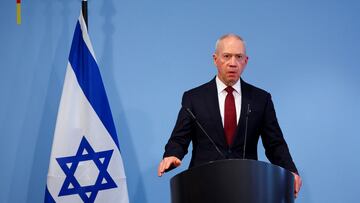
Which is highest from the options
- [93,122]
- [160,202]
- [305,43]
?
[305,43]

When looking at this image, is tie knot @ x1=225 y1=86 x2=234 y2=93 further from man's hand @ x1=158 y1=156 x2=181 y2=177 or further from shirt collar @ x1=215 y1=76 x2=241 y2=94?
man's hand @ x1=158 y1=156 x2=181 y2=177

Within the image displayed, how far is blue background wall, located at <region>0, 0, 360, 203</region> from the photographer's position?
326 centimetres

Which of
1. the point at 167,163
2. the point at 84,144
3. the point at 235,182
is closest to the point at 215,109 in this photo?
the point at 167,163

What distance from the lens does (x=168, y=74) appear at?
3350mm

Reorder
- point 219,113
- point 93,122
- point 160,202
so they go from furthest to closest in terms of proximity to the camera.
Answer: point 160,202 < point 93,122 < point 219,113

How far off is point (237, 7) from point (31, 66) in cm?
146

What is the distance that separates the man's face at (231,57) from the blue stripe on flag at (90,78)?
2.99 ft

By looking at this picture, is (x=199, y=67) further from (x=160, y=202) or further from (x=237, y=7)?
(x=160, y=202)

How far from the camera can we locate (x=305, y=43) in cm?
339

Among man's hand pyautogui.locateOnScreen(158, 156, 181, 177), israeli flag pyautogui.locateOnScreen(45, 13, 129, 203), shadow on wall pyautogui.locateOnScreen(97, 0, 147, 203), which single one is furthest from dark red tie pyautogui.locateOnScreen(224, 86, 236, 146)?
shadow on wall pyautogui.locateOnScreen(97, 0, 147, 203)

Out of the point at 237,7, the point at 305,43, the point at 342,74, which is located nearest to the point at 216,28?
the point at 237,7

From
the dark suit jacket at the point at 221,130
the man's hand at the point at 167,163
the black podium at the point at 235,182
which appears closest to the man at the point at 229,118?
the dark suit jacket at the point at 221,130

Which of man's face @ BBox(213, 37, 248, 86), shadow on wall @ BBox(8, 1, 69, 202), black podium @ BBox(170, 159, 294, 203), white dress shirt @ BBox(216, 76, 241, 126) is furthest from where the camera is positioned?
shadow on wall @ BBox(8, 1, 69, 202)

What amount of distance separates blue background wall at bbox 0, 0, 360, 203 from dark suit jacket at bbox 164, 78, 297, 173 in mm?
828
